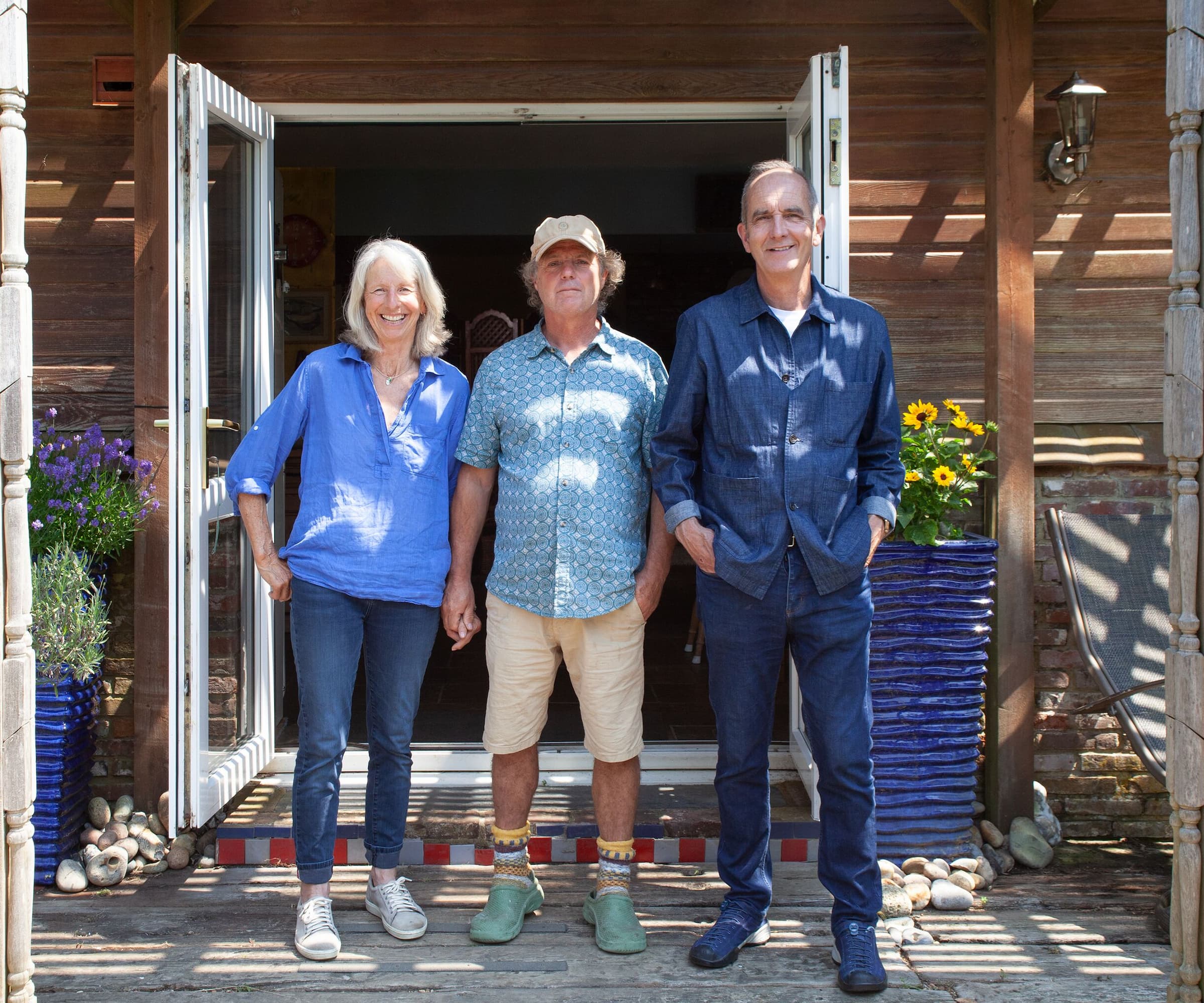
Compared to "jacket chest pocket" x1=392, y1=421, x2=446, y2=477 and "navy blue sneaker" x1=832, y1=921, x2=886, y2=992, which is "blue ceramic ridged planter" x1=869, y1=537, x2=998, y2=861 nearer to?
"navy blue sneaker" x1=832, y1=921, x2=886, y2=992

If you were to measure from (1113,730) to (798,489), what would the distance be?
182 cm

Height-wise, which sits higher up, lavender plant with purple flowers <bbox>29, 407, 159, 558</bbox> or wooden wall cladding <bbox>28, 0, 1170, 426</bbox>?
wooden wall cladding <bbox>28, 0, 1170, 426</bbox>

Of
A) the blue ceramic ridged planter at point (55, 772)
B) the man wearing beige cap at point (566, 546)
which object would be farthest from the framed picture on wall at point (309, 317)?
the man wearing beige cap at point (566, 546)

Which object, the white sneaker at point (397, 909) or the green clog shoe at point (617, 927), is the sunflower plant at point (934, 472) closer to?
the green clog shoe at point (617, 927)

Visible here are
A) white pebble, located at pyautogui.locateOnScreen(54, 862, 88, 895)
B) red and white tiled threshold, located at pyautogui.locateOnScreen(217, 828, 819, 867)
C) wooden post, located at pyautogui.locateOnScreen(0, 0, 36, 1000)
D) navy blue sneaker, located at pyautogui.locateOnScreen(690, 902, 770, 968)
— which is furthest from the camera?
red and white tiled threshold, located at pyautogui.locateOnScreen(217, 828, 819, 867)

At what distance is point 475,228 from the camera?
8461mm

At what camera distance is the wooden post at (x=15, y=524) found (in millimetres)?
2178

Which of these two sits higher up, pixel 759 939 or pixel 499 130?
pixel 499 130

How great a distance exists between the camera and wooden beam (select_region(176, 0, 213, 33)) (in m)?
3.47

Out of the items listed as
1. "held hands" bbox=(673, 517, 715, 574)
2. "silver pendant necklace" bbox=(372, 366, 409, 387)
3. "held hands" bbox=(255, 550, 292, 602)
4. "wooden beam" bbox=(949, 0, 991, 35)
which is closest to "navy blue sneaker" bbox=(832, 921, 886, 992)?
"held hands" bbox=(673, 517, 715, 574)

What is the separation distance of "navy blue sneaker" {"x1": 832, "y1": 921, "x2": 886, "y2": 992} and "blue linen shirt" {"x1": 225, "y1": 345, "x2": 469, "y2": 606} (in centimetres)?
122

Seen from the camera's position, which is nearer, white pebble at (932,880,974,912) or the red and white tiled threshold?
white pebble at (932,880,974,912)

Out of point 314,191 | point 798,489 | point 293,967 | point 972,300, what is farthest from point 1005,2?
point 314,191

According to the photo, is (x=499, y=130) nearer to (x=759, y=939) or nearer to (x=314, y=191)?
(x=314, y=191)
